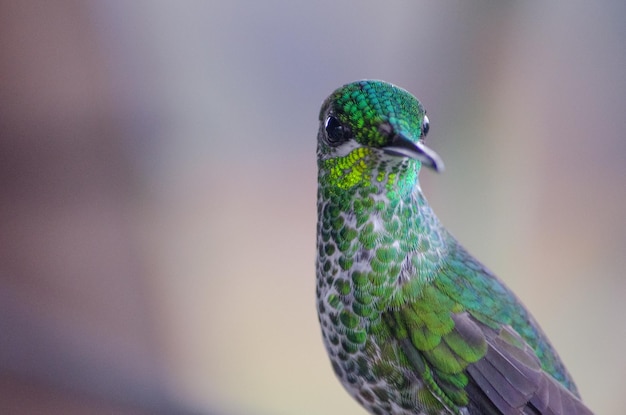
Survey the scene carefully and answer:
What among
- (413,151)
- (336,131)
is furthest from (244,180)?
(413,151)

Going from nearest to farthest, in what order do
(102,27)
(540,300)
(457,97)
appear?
(102,27) < (457,97) < (540,300)

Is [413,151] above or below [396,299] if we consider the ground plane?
above

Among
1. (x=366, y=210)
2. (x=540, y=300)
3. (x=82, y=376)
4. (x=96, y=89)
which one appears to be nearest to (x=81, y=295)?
(x=82, y=376)

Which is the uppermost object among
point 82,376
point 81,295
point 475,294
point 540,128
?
point 540,128

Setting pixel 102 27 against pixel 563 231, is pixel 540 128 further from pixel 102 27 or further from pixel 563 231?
pixel 102 27

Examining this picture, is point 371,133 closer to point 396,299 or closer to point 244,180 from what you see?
point 396,299

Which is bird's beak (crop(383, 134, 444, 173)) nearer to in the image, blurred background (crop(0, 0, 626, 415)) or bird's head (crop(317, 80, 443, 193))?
bird's head (crop(317, 80, 443, 193))

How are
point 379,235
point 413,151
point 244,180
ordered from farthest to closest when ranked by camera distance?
point 244,180 → point 379,235 → point 413,151
